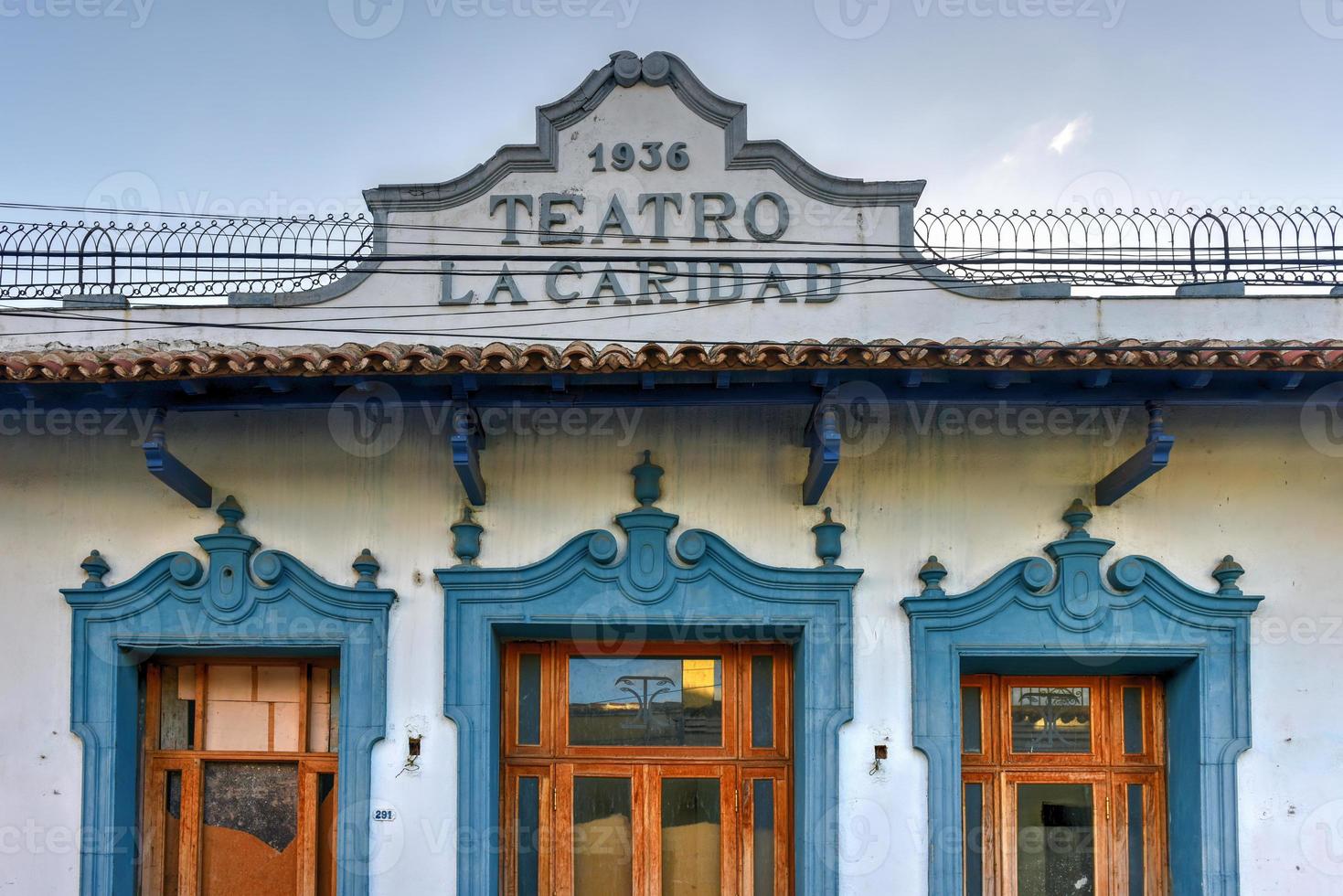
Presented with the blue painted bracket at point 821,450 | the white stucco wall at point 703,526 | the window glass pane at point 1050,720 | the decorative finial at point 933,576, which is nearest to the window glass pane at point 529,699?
the white stucco wall at point 703,526

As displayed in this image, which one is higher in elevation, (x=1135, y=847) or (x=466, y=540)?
(x=466, y=540)

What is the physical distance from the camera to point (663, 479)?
20.6 feet

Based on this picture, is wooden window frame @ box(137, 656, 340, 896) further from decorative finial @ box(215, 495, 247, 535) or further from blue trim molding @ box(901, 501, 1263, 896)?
blue trim molding @ box(901, 501, 1263, 896)

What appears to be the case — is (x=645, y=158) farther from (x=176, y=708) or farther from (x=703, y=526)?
(x=176, y=708)

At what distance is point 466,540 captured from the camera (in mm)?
6184

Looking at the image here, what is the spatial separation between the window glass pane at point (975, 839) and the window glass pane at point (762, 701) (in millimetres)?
1166

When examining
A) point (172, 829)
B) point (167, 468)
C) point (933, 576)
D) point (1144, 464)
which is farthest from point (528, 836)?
point (1144, 464)

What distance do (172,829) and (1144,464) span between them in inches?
228

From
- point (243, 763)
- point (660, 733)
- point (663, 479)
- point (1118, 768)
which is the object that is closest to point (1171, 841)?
point (1118, 768)

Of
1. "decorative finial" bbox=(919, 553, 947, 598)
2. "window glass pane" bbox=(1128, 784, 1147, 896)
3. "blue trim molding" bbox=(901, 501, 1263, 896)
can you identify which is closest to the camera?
"blue trim molding" bbox=(901, 501, 1263, 896)

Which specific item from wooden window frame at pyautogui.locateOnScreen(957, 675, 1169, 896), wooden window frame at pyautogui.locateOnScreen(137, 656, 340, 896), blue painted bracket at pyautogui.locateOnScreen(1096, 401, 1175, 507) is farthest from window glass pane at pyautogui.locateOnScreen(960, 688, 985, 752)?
wooden window frame at pyautogui.locateOnScreen(137, 656, 340, 896)

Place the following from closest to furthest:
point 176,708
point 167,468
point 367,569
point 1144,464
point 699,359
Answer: point 699,359
point 1144,464
point 167,468
point 367,569
point 176,708

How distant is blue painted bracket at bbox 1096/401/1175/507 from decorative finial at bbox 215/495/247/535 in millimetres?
4803

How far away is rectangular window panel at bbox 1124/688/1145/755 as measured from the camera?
6398 mm
